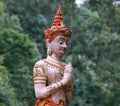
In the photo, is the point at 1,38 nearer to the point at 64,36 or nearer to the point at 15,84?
the point at 15,84

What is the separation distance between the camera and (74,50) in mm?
34906

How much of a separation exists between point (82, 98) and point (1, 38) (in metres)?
4.96

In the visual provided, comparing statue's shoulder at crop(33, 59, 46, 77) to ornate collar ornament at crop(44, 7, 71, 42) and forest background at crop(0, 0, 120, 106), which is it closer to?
ornate collar ornament at crop(44, 7, 71, 42)

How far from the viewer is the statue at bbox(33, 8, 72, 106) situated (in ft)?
23.0

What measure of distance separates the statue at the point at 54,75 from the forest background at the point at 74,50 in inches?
561

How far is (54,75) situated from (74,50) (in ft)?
91.4

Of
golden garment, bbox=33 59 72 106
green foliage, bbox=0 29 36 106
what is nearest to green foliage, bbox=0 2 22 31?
green foliage, bbox=0 29 36 106

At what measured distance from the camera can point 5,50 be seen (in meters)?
27.8

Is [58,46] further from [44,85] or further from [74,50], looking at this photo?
[74,50]

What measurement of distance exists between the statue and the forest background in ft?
46.7

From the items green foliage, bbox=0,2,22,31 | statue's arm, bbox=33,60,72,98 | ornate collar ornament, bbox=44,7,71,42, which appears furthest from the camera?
green foliage, bbox=0,2,22,31

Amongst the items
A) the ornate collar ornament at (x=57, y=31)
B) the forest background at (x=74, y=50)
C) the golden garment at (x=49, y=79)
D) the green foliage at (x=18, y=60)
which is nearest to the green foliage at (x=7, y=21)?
the forest background at (x=74, y=50)

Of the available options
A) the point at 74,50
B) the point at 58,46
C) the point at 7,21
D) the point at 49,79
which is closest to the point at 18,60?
the point at 7,21

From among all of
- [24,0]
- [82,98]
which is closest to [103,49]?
[82,98]
